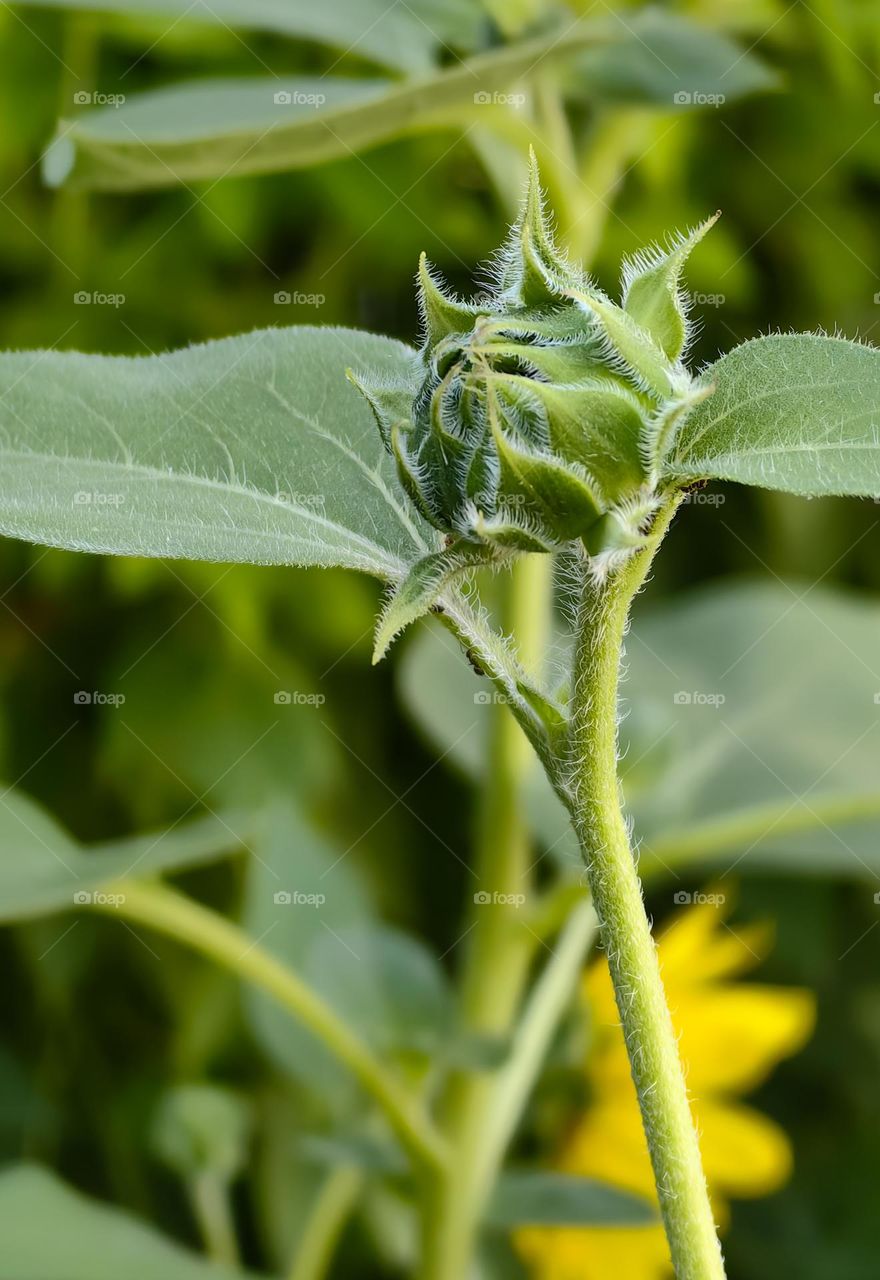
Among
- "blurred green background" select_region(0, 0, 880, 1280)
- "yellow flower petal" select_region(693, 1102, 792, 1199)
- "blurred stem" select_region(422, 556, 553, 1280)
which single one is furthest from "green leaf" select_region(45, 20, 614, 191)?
"yellow flower petal" select_region(693, 1102, 792, 1199)

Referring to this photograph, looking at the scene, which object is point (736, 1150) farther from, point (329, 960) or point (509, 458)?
point (509, 458)

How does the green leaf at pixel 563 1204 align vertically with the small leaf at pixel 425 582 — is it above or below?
below

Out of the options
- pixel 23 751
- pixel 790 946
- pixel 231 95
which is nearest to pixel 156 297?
pixel 23 751

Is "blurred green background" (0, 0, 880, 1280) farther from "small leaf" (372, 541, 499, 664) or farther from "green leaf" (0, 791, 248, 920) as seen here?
"small leaf" (372, 541, 499, 664)

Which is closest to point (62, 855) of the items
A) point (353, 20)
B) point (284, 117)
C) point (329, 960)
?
point (329, 960)

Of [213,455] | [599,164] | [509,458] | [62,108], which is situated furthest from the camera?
[62,108]

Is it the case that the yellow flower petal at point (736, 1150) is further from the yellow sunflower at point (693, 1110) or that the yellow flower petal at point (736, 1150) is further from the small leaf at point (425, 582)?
the small leaf at point (425, 582)

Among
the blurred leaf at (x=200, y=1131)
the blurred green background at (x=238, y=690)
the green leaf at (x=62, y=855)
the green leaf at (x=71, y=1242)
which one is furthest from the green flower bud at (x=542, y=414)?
the blurred green background at (x=238, y=690)

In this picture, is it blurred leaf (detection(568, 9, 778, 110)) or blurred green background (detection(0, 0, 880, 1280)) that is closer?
blurred leaf (detection(568, 9, 778, 110))
